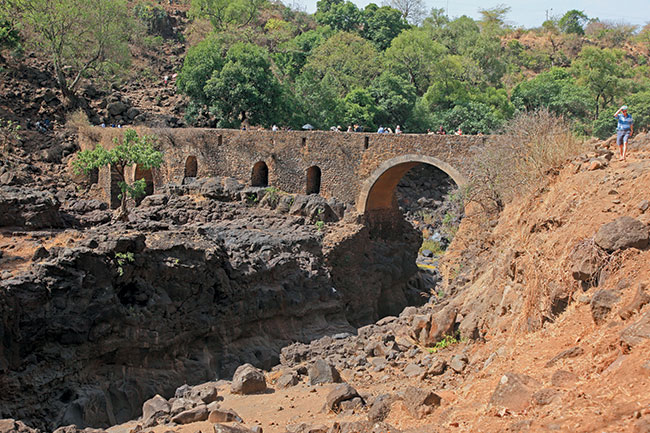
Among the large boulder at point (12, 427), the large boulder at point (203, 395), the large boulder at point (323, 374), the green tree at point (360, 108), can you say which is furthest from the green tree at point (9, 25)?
the large boulder at point (323, 374)

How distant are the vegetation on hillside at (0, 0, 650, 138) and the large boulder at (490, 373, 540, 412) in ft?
58.4

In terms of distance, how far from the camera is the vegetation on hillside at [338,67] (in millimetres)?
33969

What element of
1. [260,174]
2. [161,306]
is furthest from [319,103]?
[161,306]

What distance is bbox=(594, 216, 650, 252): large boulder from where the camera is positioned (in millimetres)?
7688

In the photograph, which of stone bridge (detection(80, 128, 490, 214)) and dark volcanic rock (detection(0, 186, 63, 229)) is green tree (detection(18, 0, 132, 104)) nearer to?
stone bridge (detection(80, 128, 490, 214))

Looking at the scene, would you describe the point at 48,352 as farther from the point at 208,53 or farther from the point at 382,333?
the point at 208,53

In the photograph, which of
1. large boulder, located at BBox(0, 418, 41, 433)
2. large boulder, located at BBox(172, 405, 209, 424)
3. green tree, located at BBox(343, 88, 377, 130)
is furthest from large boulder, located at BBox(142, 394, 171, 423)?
green tree, located at BBox(343, 88, 377, 130)

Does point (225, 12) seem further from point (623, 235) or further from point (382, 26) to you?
point (623, 235)

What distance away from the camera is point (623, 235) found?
780cm

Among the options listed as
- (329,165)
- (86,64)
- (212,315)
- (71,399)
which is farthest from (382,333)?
(86,64)

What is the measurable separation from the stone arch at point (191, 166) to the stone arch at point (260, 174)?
10.0ft

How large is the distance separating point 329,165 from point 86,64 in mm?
17045

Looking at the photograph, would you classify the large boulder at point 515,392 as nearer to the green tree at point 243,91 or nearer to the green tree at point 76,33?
the green tree at point 243,91

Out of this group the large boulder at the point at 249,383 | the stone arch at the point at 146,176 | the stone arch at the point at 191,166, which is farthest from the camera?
the stone arch at the point at 146,176
